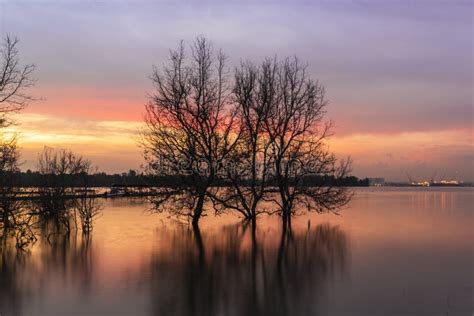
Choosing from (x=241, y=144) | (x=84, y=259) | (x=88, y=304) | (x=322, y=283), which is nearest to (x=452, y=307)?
(x=322, y=283)

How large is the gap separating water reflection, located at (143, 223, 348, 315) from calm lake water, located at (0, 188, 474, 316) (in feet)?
0.10

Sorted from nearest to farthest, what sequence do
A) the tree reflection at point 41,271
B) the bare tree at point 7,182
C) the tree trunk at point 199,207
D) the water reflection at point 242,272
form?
1. the water reflection at point 242,272
2. the tree reflection at point 41,271
3. the bare tree at point 7,182
4. the tree trunk at point 199,207

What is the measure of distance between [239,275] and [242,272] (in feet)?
1.41

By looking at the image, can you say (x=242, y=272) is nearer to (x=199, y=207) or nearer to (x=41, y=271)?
(x=41, y=271)

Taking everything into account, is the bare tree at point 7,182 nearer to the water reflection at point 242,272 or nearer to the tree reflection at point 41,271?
the tree reflection at point 41,271

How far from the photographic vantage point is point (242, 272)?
45.2 ft

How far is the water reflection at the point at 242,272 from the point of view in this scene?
33.5 ft

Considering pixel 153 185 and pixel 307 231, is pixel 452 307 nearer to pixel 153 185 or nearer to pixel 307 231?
pixel 307 231

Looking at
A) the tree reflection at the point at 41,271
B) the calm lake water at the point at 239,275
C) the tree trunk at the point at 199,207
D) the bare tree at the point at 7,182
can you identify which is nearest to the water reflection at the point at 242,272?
the calm lake water at the point at 239,275

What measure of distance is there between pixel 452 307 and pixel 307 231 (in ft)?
47.3

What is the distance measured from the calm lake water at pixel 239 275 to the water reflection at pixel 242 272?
0.03 metres

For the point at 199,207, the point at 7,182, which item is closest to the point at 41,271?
the point at 7,182

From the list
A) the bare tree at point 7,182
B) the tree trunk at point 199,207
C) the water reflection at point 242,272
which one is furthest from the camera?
the tree trunk at point 199,207

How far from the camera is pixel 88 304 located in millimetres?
10328
